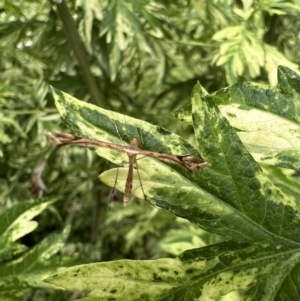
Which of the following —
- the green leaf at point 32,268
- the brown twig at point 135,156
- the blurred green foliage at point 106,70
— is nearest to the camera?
the brown twig at point 135,156

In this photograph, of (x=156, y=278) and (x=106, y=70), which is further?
(x=106, y=70)

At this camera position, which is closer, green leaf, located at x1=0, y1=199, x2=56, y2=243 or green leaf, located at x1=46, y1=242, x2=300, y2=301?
green leaf, located at x1=46, y1=242, x2=300, y2=301

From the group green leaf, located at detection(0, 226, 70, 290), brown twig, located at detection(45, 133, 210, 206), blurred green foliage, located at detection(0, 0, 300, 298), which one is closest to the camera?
brown twig, located at detection(45, 133, 210, 206)

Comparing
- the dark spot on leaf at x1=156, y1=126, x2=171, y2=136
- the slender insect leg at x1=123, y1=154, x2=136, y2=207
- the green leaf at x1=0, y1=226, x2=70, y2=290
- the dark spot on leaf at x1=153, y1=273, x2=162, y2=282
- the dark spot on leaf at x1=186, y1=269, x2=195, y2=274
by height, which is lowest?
the green leaf at x1=0, y1=226, x2=70, y2=290

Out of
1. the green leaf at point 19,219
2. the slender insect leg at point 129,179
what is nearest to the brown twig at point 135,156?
the slender insect leg at point 129,179

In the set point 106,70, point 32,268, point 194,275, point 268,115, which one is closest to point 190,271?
point 194,275

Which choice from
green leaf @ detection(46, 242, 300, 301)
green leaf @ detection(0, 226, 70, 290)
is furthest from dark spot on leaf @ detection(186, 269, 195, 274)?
green leaf @ detection(0, 226, 70, 290)

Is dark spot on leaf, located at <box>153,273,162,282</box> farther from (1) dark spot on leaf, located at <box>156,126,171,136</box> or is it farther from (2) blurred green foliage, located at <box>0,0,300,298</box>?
(2) blurred green foliage, located at <box>0,0,300,298</box>

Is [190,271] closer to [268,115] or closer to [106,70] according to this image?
[268,115]

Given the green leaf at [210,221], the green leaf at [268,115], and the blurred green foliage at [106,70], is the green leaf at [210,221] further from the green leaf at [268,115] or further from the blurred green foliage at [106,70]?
the blurred green foliage at [106,70]
